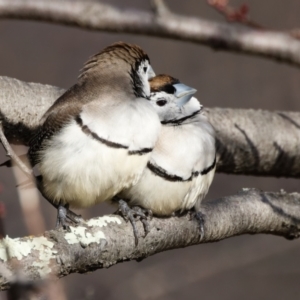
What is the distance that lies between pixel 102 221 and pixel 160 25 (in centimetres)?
105

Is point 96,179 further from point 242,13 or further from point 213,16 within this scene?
point 213,16

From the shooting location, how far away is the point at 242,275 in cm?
565

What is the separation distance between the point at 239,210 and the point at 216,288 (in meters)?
2.75

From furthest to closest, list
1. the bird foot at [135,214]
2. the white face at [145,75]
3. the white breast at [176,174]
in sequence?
the white face at [145,75]
the white breast at [176,174]
the bird foot at [135,214]

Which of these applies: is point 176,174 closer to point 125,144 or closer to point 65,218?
point 125,144

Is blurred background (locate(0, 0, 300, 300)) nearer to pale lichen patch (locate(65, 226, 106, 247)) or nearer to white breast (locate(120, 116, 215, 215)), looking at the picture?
white breast (locate(120, 116, 215, 215))

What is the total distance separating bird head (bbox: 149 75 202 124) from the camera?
118 inches

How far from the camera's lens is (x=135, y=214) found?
9.19 feet

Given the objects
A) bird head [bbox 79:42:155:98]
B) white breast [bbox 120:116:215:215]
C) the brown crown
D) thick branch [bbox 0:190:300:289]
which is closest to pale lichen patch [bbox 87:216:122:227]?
thick branch [bbox 0:190:300:289]

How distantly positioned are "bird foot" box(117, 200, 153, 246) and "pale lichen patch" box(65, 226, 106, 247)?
0.19m

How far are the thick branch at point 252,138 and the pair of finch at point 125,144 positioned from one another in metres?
0.55

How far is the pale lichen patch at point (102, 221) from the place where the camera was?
8.49 ft

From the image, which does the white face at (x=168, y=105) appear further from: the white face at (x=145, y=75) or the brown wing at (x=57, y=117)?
the brown wing at (x=57, y=117)

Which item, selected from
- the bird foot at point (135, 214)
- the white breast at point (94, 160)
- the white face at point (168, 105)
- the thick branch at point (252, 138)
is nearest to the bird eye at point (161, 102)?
the white face at point (168, 105)
